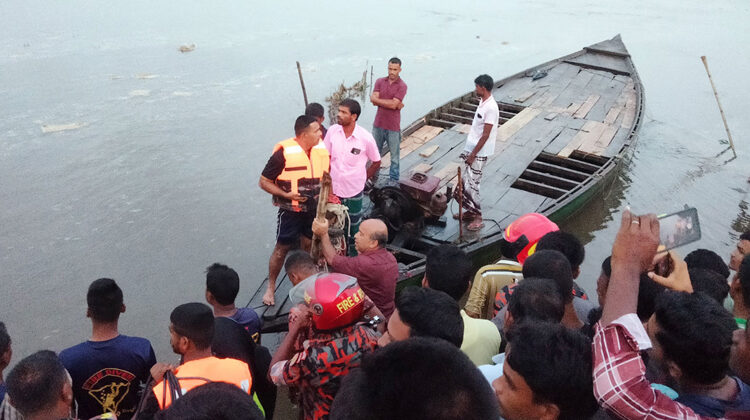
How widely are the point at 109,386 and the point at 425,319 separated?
1.88 m

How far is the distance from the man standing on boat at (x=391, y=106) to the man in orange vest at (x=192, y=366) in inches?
178

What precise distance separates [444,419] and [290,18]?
23004 mm

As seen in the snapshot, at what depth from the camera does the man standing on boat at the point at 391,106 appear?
670cm

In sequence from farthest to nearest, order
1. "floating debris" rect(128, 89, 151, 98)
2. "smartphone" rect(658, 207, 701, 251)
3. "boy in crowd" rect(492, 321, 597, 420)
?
"floating debris" rect(128, 89, 151, 98) < "smartphone" rect(658, 207, 701, 251) < "boy in crowd" rect(492, 321, 597, 420)

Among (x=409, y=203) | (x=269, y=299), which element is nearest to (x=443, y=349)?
(x=269, y=299)

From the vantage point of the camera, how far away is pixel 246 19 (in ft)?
71.5

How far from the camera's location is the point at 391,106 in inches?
263

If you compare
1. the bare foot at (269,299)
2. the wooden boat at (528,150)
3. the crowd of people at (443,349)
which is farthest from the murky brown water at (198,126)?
the crowd of people at (443,349)

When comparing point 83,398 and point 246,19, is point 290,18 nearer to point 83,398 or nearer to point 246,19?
point 246,19

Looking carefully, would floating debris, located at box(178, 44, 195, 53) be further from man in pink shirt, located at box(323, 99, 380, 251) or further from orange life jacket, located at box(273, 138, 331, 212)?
orange life jacket, located at box(273, 138, 331, 212)

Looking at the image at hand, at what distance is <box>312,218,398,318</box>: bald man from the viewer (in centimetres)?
376

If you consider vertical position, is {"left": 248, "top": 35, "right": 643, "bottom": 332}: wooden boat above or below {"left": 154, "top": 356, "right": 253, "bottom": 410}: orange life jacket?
A: below

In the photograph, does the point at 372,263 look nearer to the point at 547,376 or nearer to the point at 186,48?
the point at 547,376

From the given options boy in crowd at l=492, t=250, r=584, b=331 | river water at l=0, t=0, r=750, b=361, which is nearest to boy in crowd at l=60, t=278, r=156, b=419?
boy in crowd at l=492, t=250, r=584, b=331
